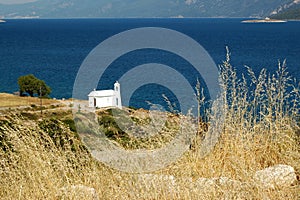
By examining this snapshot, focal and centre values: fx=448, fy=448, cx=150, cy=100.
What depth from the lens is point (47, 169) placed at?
4.23m

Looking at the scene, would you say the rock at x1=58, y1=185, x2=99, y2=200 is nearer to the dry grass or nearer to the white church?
the white church

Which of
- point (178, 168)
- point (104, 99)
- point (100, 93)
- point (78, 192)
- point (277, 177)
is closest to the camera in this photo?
point (78, 192)

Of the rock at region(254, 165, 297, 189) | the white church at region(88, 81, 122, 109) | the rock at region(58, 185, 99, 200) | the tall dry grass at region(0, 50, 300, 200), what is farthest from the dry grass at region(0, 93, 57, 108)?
the rock at region(254, 165, 297, 189)

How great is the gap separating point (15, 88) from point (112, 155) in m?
64.5

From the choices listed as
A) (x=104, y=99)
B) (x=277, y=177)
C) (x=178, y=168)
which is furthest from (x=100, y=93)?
(x=277, y=177)

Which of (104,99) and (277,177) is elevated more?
(104,99)

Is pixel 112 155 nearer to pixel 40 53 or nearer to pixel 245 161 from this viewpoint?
pixel 245 161

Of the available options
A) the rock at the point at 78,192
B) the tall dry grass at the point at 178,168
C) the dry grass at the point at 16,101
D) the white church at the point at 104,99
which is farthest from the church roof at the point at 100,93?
the rock at the point at 78,192

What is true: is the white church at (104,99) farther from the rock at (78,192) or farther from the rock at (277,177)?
the rock at (78,192)

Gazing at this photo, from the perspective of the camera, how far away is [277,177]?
427cm

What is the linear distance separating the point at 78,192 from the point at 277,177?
6.15ft

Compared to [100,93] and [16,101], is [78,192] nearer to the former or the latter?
[100,93]

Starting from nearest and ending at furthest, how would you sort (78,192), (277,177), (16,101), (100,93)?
(78,192), (277,177), (100,93), (16,101)

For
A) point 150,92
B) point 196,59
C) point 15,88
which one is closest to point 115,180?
point 150,92
